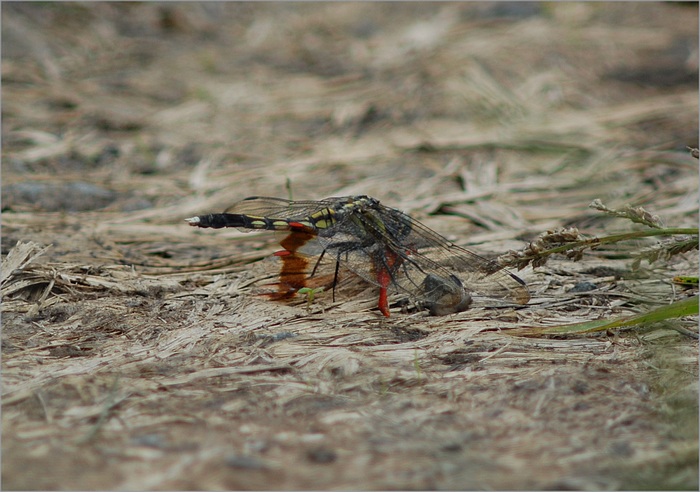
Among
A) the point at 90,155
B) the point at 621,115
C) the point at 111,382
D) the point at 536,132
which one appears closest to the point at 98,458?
the point at 111,382

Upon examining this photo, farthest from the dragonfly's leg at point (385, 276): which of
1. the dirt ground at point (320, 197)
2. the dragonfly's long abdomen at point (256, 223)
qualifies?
the dragonfly's long abdomen at point (256, 223)

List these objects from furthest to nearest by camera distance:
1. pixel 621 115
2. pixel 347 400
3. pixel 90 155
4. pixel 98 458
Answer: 1. pixel 621 115
2. pixel 90 155
3. pixel 347 400
4. pixel 98 458

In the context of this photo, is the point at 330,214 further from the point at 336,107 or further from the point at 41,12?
the point at 41,12

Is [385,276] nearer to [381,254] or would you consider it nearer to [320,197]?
[381,254]

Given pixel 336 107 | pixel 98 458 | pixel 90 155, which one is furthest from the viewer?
pixel 336 107

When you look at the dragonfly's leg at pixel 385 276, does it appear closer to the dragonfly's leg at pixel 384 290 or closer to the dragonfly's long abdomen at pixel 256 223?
the dragonfly's leg at pixel 384 290

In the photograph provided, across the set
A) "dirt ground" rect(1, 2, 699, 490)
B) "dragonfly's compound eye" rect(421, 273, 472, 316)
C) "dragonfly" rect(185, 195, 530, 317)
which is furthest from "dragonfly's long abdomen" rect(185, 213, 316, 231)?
"dragonfly's compound eye" rect(421, 273, 472, 316)
